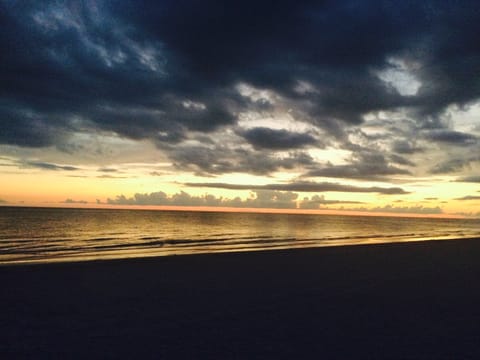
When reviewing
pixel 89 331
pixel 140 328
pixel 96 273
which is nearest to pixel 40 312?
pixel 89 331

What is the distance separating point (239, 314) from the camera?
32.4 ft

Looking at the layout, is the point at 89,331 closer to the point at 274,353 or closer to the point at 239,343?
the point at 239,343

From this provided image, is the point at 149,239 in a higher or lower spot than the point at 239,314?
lower

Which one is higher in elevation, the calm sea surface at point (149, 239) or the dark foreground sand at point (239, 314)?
the dark foreground sand at point (239, 314)

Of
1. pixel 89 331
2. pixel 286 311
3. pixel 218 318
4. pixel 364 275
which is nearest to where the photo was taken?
pixel 89 331

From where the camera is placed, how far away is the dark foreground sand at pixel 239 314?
732cm

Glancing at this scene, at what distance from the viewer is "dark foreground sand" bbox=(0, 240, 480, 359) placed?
7.32m

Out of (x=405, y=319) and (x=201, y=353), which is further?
(x=405, y=319)

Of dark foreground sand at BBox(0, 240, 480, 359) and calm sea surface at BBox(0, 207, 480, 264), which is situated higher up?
dark foreground sand at BBox(0, 240, 480, 359)

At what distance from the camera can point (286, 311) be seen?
10180 millimetres

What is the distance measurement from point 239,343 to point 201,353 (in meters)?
0.91

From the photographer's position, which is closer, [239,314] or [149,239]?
[239,314]

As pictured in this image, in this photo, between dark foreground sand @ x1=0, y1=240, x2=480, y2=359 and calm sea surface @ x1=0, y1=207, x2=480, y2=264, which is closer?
dark foreground sand @ x1=0, y1=240, x2=480, y2=359

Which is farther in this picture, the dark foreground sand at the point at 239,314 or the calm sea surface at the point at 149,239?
the calm sea surface at the point at 149,239
